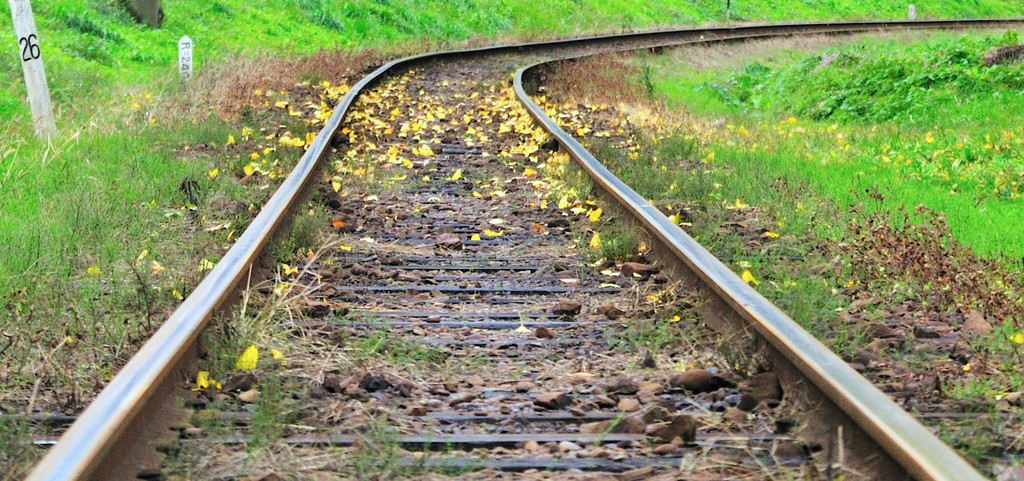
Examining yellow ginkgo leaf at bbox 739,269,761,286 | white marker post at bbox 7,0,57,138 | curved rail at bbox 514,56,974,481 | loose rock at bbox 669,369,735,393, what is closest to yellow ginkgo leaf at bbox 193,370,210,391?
loose rock at bbox 669,369,735,393

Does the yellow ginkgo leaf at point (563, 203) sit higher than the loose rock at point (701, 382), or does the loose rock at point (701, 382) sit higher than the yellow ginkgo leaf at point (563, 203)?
the loose rock at point (701, 382)

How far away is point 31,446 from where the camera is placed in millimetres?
3125

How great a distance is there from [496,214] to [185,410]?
4129 millimetres

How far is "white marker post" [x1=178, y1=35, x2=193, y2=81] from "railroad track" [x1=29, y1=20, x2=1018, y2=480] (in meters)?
6.79

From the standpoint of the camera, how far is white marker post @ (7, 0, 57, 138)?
952 centimetres

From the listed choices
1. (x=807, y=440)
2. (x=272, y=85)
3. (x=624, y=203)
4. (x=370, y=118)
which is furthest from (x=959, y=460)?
(x=272, y=85)

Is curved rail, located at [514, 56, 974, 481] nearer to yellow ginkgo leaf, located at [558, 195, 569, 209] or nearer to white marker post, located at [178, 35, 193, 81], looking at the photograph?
yellow ginkgo leaf, located at [558, 195, 569, 209]

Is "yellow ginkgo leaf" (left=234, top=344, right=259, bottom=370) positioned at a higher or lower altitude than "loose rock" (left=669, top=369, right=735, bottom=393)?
higher

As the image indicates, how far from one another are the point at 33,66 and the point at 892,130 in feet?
27.5

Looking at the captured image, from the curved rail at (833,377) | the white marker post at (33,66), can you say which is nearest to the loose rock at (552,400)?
the curved rail at (833,377)

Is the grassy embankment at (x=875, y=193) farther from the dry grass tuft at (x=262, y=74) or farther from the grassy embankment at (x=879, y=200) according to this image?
the dry grass tuft at (x=262, y=74)

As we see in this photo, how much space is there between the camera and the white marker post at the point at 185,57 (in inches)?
539

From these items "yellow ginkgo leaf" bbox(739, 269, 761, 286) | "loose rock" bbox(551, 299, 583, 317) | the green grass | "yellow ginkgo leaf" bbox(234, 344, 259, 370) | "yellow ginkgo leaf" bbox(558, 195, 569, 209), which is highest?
"yellow ginkgo leaf" bbox(234, 344, 259, 370)

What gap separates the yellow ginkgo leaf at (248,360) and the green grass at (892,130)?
388cm
